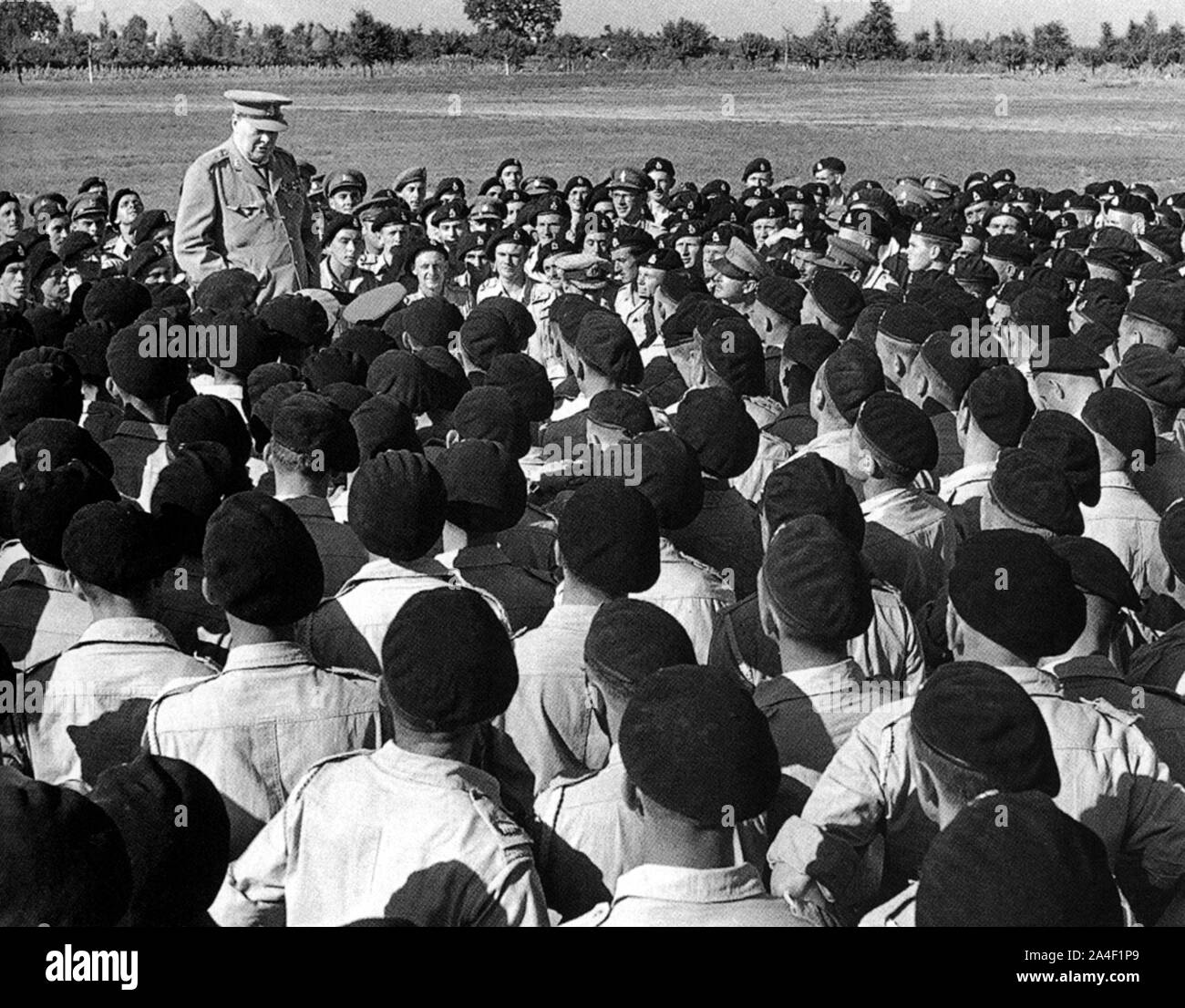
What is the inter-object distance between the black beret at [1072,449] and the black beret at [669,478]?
1108mm

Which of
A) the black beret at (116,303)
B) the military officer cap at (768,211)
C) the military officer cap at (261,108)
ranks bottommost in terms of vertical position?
the black beret at (116,303)

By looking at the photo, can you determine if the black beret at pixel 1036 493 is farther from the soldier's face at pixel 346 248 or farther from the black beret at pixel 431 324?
the soldier's face at pixel 346 248

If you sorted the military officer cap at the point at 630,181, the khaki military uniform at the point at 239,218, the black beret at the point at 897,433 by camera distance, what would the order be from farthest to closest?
1. the military officer cap at the point at 630,181
2. the khaki military uniform at the point at 239,218
3. the black beret at the point at 897,433

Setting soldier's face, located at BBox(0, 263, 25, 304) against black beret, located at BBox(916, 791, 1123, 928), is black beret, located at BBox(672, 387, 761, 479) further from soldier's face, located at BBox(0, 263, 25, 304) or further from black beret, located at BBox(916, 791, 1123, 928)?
soldier's face, located at BBox(0, 263, 25, 304)

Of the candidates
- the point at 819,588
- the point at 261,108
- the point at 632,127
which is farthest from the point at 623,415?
the point at 632,127

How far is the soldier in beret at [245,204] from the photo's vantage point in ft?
25.9

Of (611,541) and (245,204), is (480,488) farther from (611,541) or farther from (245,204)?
(245,204)

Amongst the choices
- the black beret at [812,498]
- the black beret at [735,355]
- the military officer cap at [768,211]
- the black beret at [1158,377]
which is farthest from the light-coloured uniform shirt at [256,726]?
the military officer cap at [768,211]

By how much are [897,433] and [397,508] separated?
1662 millimetres

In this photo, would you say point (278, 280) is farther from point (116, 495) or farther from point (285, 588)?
point (285, 588)

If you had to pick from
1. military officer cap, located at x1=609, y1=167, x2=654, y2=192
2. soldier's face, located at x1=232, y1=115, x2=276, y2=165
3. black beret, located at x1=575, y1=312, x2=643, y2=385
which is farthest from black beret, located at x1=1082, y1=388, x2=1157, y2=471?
military officer cap, located at x1=609, y1=167, x2=654, y2=192

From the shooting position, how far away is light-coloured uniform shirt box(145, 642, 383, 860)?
320cm

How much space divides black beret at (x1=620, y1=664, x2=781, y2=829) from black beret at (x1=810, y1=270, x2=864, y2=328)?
488 centimetres

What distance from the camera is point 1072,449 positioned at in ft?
15.2
